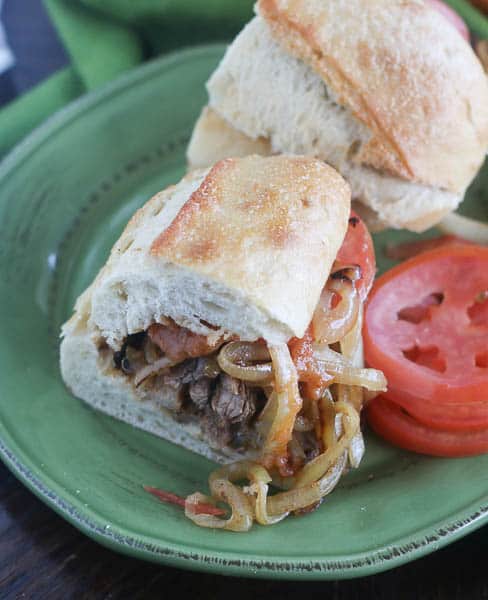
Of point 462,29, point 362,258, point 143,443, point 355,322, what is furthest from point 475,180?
point 143,443

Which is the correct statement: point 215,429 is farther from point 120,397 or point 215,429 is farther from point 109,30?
point 109,30

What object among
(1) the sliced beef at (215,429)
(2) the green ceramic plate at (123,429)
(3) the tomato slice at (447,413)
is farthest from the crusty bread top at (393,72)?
(1) the sliced beef at (215,429)

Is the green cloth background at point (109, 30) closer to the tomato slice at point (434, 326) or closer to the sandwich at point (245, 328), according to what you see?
the sandwich at point (245, 328)

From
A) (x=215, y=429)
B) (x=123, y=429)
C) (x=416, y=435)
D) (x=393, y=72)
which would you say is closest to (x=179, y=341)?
(x=215, y=429)

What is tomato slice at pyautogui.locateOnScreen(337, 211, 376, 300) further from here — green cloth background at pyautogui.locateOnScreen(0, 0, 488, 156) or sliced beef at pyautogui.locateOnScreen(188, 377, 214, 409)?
green cloth background at pyautogui.locateOnScreen(0, 0, 488, 156)

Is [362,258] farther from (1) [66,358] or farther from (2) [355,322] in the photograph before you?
(1) [66,358]
